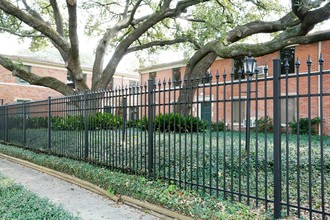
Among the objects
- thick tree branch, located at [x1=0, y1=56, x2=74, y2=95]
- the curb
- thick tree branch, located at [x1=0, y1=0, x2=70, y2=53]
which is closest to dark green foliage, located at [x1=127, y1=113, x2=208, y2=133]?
the curb

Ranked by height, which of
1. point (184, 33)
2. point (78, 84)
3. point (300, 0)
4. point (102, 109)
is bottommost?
point (102, 109)

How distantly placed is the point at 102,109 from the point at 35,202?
317 centimetres

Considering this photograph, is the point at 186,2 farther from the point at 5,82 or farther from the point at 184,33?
the point at 5,82

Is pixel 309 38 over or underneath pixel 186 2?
underneath

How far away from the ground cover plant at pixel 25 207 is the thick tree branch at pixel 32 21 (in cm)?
1064

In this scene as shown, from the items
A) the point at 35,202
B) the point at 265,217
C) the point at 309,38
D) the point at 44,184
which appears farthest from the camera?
the point at 309,38

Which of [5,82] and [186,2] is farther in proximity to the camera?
[5,82]

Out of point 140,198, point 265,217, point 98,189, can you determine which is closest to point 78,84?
point 98,189

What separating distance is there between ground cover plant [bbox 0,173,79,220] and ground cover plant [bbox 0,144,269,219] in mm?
1372

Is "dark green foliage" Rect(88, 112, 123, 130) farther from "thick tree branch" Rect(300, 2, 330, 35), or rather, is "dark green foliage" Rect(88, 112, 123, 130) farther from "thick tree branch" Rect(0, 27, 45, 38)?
"thick tree branch" Rect(0, 27, 45, 38)

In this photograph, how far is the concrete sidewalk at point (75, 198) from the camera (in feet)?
16.4

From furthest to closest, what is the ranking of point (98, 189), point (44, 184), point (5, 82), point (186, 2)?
point (5, 82) < point (186, 2) < point (44, 184) < point (98, 189)

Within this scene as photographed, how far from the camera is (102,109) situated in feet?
25.2

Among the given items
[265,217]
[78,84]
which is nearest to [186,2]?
[78,84]
